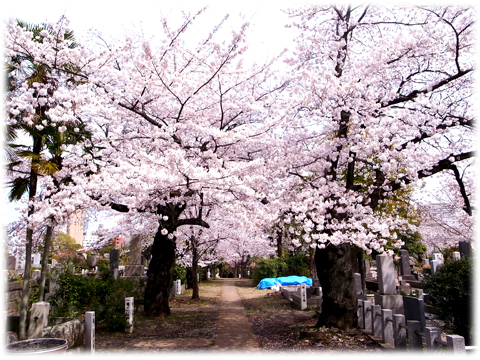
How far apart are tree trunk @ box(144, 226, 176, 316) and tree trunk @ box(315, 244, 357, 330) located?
561 cm

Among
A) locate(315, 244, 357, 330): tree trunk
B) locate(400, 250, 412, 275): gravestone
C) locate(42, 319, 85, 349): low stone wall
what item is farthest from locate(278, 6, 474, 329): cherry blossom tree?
locate(400, 250, 412, 275): gravestone

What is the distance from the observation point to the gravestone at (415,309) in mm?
7066

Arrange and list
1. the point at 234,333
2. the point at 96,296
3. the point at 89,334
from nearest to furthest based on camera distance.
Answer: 1. the point at 89,334
2. the point at 234,333
3. the point at 96,296

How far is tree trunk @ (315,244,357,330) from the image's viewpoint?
9156 mm

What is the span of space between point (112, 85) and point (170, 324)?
755 centimetres

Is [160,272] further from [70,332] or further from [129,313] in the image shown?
[70,332]

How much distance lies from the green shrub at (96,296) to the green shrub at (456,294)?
27.0 ft

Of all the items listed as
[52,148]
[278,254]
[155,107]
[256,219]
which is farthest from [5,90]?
[278,254]

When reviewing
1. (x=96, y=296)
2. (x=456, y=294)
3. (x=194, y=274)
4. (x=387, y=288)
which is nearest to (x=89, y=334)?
(x=96, y=296)

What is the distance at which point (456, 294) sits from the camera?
24.4 feet

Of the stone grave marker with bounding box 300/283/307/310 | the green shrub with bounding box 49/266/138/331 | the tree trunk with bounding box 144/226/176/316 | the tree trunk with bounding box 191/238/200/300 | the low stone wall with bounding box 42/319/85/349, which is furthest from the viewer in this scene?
the tree trunk with bounding box 191/238/200/300

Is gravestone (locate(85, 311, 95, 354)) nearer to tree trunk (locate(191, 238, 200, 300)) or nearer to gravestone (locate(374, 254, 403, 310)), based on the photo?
gravestone (locate(374, 254, 403, 310))

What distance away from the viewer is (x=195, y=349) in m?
8.21

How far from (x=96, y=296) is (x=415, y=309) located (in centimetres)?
939
